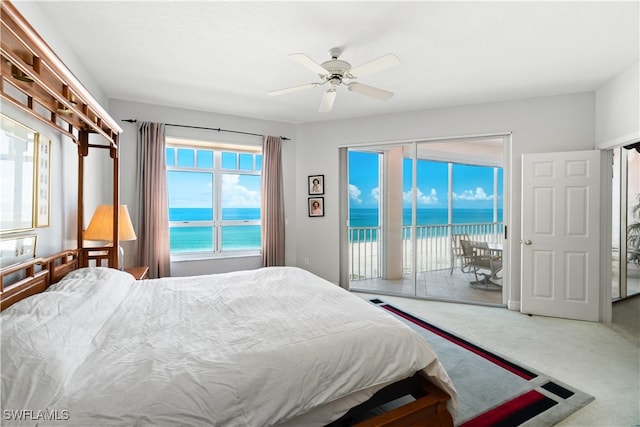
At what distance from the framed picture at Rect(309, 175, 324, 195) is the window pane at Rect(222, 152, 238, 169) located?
1216 millimetres

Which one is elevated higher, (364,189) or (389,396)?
(364,189)

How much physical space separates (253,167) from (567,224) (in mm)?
4274

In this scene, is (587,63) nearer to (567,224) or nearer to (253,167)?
(567,224)

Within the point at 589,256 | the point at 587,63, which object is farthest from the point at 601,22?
the point at 589,256

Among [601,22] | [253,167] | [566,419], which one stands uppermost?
[601,22]

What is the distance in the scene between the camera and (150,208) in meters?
3.93

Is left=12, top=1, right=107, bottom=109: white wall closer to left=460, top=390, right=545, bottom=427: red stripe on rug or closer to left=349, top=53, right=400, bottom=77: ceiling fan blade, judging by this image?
left=349, top=53, right=400, bottom=77: ceiling fan blade

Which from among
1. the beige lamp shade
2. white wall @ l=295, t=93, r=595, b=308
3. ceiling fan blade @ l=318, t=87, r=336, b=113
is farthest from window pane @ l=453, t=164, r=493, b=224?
the beige lamp shade

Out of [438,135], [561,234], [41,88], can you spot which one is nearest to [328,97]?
[41,88]

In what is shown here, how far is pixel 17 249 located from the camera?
170 cm

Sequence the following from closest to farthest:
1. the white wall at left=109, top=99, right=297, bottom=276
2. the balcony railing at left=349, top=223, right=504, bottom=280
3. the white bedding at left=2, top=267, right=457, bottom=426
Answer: the white bedding at left=2, top=267, right=457, bottom=426 → the white wall at left=109, top=99, right=297, bottom=276 → the balcony railing at left=349, top=223, right=504, bottom=280

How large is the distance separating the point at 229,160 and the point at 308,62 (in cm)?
289

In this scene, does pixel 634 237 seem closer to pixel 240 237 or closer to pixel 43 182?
pixel 240 237

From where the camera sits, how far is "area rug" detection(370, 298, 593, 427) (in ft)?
6.10
